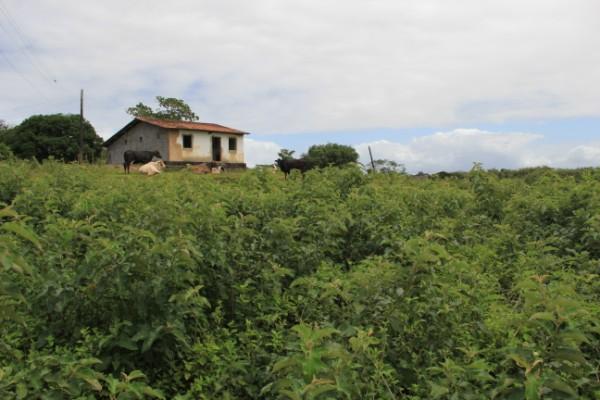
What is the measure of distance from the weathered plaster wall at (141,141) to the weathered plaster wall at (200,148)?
1.78ft

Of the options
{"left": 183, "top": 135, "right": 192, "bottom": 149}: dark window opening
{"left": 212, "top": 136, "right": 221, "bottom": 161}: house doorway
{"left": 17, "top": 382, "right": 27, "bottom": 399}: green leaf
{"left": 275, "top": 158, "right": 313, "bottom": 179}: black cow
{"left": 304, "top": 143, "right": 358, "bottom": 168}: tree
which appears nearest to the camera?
{"left": 17, "top": 382, "right": 27, "bottom": 399}: green leaf

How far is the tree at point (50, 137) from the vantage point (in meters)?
43.8

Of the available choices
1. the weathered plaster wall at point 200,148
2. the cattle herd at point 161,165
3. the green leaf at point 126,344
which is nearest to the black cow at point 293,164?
the cattle herd at point 161,165

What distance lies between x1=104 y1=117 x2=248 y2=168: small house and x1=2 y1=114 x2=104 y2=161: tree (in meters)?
8.21

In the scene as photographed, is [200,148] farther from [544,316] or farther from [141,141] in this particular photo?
[544,316]

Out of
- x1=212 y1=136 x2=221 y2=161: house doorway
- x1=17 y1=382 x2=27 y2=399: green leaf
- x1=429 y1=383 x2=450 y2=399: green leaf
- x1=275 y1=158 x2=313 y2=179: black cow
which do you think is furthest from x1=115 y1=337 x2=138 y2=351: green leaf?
x1=212 y1=136 x2=221 y2=161: house doorway

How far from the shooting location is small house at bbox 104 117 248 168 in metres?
33.3

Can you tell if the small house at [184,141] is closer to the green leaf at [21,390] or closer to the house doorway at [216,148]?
the house doorway at [216,148]

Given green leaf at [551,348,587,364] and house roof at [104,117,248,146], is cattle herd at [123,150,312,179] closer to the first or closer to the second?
house roof at [104,117,248,146]

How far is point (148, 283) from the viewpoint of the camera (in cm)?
308

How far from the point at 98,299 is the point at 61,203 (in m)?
3.68

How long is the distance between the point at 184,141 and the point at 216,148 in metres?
2.54

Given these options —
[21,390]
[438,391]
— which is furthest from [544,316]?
[21,390]

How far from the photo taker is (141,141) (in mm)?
35125
